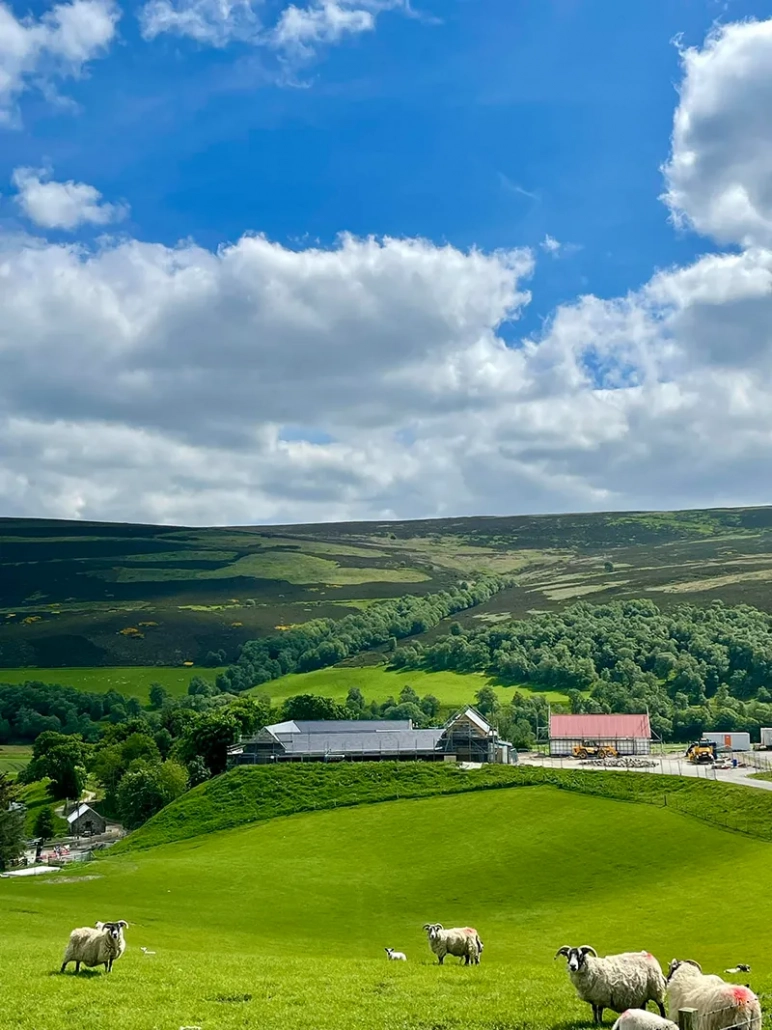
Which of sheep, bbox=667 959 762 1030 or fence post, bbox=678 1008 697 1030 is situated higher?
sheep, bbox=667 959 762 1030

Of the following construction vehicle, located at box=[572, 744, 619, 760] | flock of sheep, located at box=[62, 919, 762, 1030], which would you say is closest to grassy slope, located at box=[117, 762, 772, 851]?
construction vehicle, located at box=[572, 744, 619, 760]

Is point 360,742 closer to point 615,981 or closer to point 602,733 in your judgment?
point 602,733

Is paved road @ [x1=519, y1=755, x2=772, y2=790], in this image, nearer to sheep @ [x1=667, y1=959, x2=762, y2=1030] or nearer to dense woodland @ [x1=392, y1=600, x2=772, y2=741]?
dense woodland @ [x1=392, y1=600, x2=772, y2=741]

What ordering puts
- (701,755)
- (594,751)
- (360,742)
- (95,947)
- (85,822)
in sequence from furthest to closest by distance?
(594,751) → (85,822) → (360,742) → (701,755) → (95,947)

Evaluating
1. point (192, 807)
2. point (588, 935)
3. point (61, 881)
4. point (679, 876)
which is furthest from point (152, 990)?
point (192, 807)

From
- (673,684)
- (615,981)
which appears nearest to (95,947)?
(615,981)

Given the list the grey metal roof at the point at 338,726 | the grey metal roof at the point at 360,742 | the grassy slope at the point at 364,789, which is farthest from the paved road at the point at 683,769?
the grey metal roof at the point at 338,726
